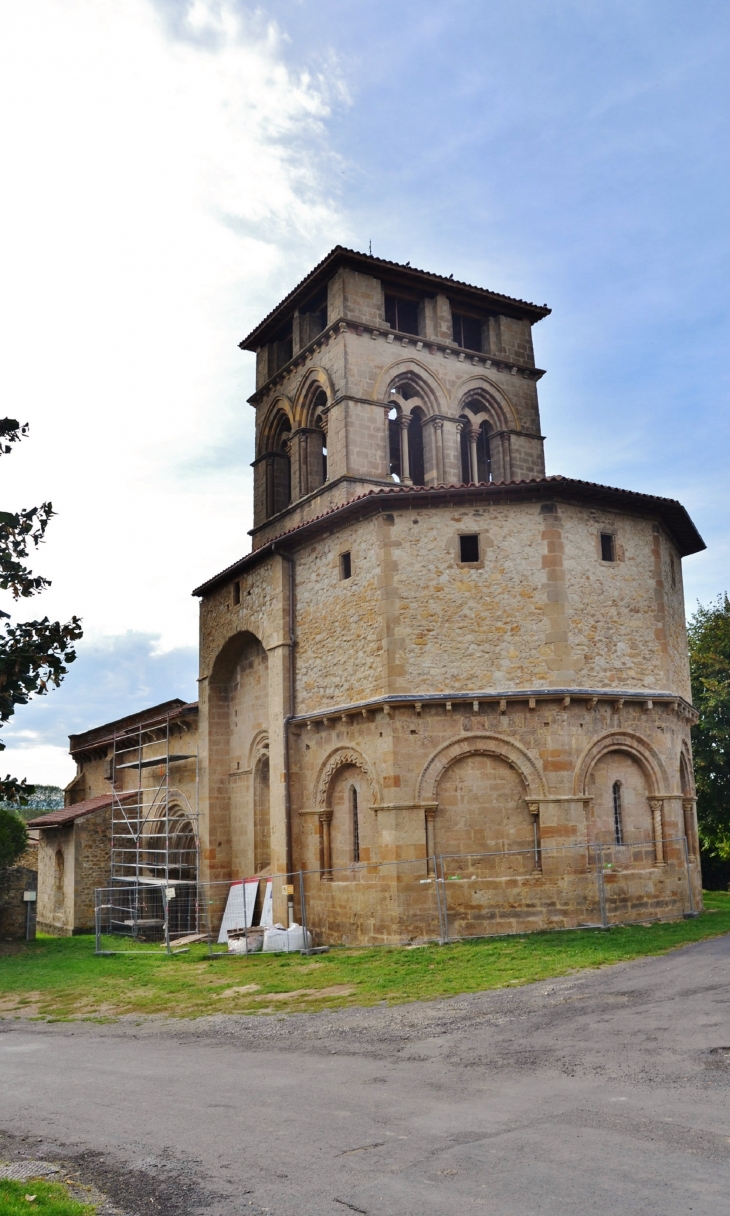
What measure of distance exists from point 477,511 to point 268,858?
11828 mm

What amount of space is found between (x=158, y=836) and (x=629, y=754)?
14.9 metres

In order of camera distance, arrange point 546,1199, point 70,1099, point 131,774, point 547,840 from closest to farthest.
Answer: point 546,1199, point 70,1099, point 547,840, point 131,774

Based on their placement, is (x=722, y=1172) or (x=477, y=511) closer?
(x=722, y=1172)

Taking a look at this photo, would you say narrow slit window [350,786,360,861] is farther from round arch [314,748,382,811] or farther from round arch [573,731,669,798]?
round arch [573,731,669,798]

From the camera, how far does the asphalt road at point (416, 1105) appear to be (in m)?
6.64

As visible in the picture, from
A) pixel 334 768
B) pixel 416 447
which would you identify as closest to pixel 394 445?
pixel 416 447

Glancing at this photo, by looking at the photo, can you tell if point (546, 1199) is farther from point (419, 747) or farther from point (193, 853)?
point (193, 853)

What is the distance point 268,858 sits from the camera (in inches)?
1025

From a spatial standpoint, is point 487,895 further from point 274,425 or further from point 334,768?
point 274,425

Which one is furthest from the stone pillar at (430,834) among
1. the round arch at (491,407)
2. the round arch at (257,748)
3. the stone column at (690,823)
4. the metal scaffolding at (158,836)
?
the round arch at (491,407)

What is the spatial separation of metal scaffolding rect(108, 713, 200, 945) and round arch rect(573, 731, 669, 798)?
13.1m

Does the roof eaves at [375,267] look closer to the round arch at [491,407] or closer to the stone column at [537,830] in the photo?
the round arch at [491,407]

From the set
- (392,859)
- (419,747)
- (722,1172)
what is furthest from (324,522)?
(722,1172)

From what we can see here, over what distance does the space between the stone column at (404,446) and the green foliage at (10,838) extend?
15.5m
